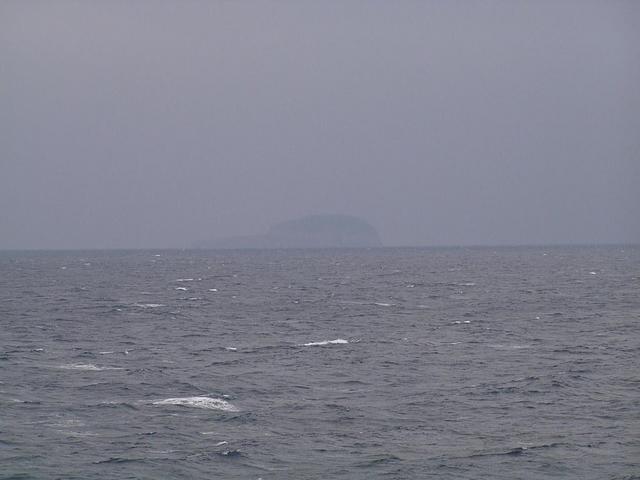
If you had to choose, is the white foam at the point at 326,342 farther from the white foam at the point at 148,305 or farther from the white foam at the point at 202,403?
the white foam at the point at 148,305

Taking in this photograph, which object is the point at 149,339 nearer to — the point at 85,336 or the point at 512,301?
the point at 85,336

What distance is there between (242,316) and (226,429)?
129 feet

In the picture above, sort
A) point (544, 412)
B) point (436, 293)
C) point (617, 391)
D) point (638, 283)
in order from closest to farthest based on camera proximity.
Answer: point (544, 412)
point (617, 391)
point (436, 293)
point (638, 283)

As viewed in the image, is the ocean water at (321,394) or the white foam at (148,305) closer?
the ocean water at (321,394)

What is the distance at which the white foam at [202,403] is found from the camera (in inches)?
1288

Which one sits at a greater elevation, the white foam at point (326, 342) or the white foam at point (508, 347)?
the white foam at point (508, 347)

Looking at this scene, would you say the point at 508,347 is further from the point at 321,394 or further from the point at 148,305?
the point at 148,305

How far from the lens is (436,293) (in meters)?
94.4

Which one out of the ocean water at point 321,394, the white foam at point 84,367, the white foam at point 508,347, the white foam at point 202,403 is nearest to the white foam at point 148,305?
the ocean water at point 321,394

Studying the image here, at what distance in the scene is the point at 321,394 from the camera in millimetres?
35531

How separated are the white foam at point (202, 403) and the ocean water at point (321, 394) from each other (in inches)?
2.7

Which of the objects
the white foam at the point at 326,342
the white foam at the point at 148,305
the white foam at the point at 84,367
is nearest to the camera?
the white foam at the point at 84,367

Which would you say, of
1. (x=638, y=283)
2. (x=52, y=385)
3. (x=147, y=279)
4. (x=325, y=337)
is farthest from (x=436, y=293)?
(x=52, y=385)

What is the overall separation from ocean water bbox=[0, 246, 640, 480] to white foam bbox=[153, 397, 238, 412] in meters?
0.07
